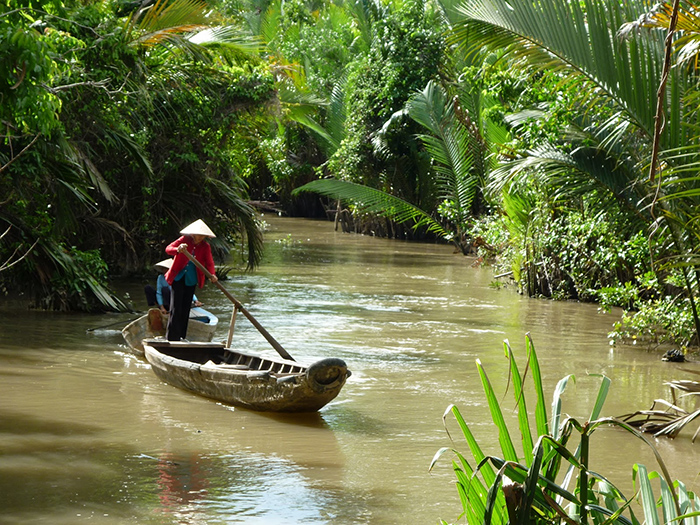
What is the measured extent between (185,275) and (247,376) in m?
2.19

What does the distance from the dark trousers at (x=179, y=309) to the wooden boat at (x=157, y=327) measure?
693 mm

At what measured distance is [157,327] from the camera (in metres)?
10.6

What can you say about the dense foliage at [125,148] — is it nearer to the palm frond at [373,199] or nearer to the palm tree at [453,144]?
the palm tree at [453,144]

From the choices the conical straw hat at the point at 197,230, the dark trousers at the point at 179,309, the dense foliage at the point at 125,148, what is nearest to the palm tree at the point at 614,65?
the conical straw hat at the point at 197,230

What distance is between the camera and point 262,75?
1731 centimetres

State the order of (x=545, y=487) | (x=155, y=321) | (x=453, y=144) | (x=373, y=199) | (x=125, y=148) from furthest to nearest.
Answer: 1. (x=373, y=199)
2. (x=453, y=144)
3. (x=125, y=148)
4. (x=155, y=321)
5. (x=545, y=487)

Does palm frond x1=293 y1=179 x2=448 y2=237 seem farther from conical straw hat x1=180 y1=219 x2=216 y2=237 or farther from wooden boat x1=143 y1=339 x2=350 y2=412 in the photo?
wooden boat x1=143 y1=339 x2=350 y2=412

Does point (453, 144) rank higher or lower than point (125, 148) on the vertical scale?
higher

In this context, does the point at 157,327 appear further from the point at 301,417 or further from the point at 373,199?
the point at 373,199

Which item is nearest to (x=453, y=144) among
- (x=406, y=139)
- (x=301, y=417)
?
(x=406, y=139)

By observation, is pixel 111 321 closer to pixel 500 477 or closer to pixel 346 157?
pixel 500 477

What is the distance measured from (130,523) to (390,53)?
2177cm

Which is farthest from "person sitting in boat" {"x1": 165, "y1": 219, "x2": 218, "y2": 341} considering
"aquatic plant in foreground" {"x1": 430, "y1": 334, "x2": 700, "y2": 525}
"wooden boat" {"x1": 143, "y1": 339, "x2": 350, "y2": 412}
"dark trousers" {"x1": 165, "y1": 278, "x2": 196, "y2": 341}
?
"aquatic plant in foreground" {"x1": 430, "y1": 334, "x2": 700, "y2": 525}

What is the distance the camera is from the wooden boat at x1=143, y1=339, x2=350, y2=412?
7.39m
